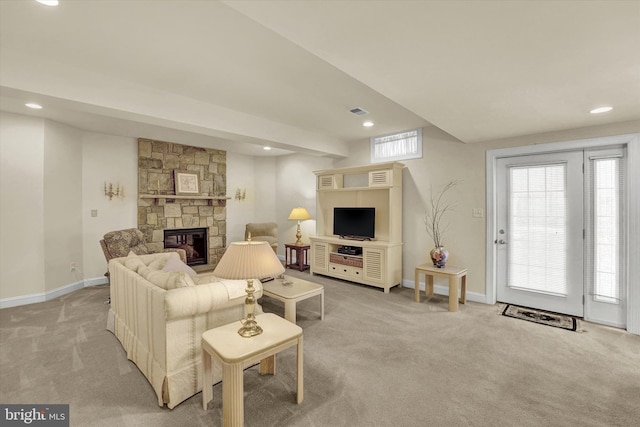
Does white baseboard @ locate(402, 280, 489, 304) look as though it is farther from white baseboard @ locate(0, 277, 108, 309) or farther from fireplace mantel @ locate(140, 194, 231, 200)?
white baseboard @ locate(0, 277, 108, 309)

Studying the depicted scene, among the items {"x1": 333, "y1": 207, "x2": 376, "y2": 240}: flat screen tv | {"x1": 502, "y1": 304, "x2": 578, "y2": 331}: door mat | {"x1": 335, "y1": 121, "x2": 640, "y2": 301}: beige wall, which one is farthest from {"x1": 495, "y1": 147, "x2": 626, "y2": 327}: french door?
{"x1": 333, "y1": 207, "x2": 376, "y2": 240}: flat screen tv

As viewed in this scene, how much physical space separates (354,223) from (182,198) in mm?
3498

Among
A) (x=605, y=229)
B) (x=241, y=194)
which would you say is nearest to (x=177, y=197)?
(x=241, y=194)

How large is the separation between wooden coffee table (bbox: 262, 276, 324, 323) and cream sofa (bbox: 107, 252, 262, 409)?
594 millimetres

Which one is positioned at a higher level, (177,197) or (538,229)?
(177,197)

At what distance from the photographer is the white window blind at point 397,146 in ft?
15.1

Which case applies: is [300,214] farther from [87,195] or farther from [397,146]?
[87,195]

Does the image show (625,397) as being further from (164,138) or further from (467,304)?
(164,138)

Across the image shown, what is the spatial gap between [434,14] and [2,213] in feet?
17.7

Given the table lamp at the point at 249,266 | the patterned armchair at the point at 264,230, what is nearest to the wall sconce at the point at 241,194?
the patterned armchair at the point at 264,230

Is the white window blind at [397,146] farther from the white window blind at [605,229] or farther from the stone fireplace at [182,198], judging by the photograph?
the stone fireplace at [182,198]

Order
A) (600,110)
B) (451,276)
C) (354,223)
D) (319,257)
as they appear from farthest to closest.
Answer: (319,257), (354,223), (451,276), (600,110)

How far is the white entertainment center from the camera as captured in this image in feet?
15.0

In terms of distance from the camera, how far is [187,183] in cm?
583
